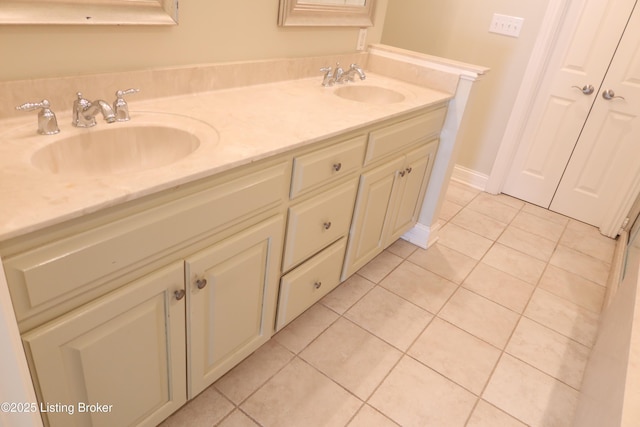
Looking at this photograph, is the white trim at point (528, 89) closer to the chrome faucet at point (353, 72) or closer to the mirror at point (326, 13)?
the mirror at point (326, 13)

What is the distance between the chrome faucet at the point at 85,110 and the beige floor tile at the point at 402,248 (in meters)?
1.67

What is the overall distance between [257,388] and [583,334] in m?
1.50

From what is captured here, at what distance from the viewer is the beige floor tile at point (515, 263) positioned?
2.35 metres

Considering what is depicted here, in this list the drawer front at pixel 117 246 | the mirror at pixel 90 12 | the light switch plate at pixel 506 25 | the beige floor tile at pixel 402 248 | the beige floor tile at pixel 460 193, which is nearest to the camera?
the drawer front at pixel 117 246

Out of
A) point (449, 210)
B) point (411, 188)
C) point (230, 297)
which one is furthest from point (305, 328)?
point (449, 210)

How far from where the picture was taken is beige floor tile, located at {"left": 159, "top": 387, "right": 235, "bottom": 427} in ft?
4.44

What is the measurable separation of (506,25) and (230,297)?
8.52 ft

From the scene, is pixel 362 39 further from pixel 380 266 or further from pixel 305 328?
pixel 305 328

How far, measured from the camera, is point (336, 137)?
4.64 feet

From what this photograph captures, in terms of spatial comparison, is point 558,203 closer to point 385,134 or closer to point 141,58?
point 385,134

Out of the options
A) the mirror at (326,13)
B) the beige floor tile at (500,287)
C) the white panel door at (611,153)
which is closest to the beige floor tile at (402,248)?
the beige floor tile at (500,287)

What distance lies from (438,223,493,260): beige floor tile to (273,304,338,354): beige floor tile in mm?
990

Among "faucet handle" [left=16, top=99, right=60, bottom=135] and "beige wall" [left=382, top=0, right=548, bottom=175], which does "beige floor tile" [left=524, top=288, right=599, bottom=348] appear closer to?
"beige wall" [left=382, top=0, right=548, bottom=175]

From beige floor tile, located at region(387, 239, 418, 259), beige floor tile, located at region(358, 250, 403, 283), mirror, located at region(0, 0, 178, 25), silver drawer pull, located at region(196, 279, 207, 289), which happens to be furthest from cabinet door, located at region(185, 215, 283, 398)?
beige floor tile, located at region(387, 239, 418, 259)
